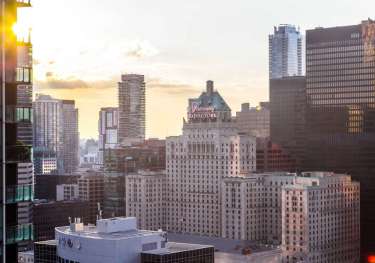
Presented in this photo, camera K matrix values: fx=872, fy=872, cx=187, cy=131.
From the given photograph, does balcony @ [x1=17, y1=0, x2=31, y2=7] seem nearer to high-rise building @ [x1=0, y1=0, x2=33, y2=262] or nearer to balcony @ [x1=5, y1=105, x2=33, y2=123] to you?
high-rise building @ [x1=0, y1=0, x2=33, y2=262]

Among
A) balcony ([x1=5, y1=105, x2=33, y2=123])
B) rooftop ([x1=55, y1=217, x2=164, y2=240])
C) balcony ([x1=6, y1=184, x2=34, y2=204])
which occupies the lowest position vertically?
rooftop ([x1=55, y1=217, x2=164, y2=240])

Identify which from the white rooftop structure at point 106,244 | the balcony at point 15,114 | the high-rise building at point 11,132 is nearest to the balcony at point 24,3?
the high-rise building at point 11,132

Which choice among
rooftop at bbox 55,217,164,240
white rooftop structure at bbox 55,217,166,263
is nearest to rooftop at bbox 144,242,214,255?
white rooftop structure at bbox 55,217,166,263

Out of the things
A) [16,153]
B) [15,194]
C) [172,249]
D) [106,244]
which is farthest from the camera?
[172,249]

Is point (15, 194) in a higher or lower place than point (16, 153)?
lower

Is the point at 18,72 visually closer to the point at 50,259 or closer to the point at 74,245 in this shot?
the point at 74,245

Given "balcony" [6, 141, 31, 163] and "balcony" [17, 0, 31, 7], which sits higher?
"balcony" [17, 0, 31, 7]

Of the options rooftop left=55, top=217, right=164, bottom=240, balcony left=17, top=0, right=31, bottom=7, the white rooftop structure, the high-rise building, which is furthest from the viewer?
rooftop left=55, top=217, right=164, bottom=240

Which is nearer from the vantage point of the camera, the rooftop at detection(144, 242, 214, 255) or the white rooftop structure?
the white rooftop structure

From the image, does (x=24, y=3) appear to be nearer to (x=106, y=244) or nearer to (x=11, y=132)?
(x=11, y=132)

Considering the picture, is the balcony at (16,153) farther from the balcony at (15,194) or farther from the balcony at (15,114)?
the balcony at (15,194)

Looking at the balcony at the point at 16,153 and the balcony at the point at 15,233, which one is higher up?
the balcony at the point at 16,153

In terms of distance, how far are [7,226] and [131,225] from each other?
12351 cm

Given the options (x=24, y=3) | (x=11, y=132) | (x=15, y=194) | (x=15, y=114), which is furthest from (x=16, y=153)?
(x=24, y=3)
